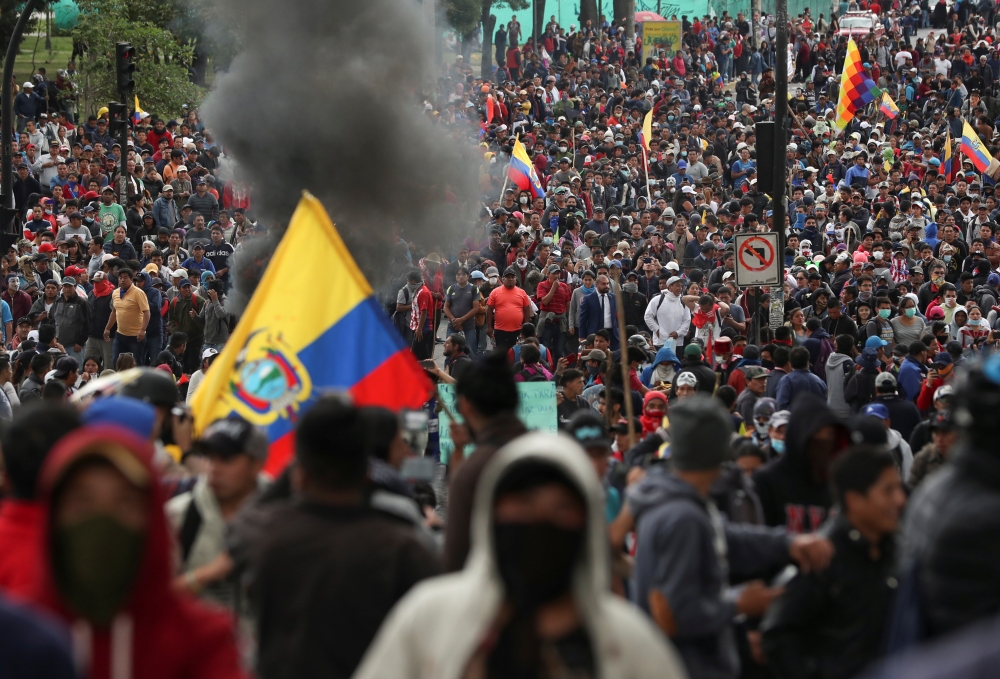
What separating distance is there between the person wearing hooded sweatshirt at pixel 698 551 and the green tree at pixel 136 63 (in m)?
24.2

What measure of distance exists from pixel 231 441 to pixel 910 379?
844 cm

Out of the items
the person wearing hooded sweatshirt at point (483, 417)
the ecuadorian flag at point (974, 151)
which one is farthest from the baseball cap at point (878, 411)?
the ecuadorian flag at point (974, 151)

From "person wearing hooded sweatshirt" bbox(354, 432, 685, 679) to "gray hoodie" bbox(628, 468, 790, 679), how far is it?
1.19 meters

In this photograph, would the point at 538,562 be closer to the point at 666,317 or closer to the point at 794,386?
the point at 794,386

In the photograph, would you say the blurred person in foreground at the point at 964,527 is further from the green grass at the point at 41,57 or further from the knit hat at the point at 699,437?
the green grass at the point at 41,57

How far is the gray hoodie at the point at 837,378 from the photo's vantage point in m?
11.9

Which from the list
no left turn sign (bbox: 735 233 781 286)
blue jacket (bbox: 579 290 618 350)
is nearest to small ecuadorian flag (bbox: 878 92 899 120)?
blue jacket (bbox: 579 290 618 350)

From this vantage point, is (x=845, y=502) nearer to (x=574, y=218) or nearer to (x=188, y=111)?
(x=574, y=218)

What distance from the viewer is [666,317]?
1489 cm

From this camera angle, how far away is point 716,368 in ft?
45.0

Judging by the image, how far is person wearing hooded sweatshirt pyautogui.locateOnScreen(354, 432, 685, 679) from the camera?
2.36 meters

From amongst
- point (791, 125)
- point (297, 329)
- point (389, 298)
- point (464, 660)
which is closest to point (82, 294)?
point (389, 298)

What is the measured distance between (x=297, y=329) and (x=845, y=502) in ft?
7.80

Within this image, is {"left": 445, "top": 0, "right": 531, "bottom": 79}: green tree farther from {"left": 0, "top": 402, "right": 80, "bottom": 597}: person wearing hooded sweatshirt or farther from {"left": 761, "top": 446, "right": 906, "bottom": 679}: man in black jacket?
{"left": 0, "top": 402, "right": 80, "bottom": 597}: person wearing hooded sweatshirt
